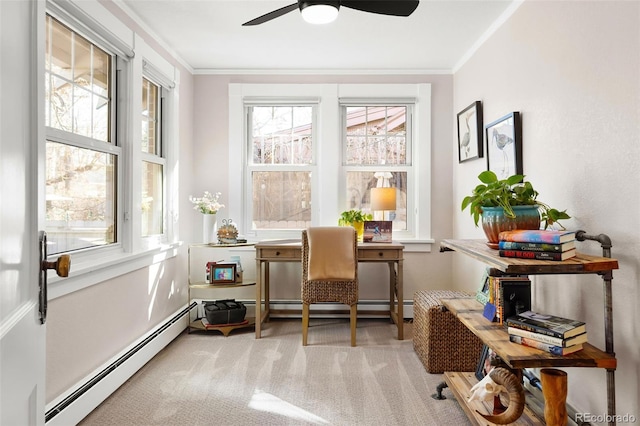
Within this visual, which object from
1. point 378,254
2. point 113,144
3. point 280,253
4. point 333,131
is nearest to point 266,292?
point 280,253

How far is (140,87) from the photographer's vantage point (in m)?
3.06

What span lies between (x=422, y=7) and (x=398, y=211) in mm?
2010

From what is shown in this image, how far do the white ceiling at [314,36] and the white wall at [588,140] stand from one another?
516 mm

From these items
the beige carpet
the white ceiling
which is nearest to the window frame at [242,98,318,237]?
the white ceiling

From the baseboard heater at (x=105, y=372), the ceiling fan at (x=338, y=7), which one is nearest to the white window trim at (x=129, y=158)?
the baseboard heater at (x=105, y=372)

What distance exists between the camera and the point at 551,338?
1.70 meters

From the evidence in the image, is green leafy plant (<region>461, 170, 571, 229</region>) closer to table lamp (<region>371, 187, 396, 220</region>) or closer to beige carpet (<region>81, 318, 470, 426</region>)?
beige carpet (<region>81, 318, 470, 426</region>)

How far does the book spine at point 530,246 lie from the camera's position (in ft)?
5.63

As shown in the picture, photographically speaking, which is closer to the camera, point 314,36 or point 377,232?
point 314,36

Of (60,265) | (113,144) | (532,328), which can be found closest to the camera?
(60,265)

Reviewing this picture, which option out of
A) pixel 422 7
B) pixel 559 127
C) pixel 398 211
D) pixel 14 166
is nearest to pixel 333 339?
pixel 398 211

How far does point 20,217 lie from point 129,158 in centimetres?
221

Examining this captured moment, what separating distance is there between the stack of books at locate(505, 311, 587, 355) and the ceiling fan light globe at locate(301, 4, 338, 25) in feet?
5.63

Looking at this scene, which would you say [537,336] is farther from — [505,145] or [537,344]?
[505,145]
